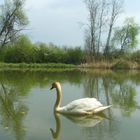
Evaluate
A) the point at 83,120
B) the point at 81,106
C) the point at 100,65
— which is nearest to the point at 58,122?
the point at 83,120

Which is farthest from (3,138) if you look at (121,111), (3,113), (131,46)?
(131,46)

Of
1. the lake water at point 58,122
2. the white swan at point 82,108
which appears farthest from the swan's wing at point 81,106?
the lake water at point 58,122

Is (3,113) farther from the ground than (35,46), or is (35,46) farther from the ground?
(35,46)

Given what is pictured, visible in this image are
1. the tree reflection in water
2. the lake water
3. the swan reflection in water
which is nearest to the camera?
the lake water

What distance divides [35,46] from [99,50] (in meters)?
8.61

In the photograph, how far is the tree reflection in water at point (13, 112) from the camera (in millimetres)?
7719

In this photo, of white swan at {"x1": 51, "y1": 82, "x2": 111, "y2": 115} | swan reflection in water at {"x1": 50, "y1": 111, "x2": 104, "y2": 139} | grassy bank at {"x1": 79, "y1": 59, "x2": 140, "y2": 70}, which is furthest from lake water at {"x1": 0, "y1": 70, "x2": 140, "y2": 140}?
grassy bank at {"x1": 79, "y1": 59, "x2": 140, "y2": 70}

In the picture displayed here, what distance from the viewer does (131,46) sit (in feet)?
195

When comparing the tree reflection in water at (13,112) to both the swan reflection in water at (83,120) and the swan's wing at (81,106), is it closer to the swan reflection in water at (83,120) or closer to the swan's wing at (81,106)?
the swan reflection in water at (83,120)

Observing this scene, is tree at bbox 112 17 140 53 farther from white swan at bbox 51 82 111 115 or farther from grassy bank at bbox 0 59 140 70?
white swan at bbox 51 82 111 115

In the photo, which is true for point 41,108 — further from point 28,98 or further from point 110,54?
point 110,54

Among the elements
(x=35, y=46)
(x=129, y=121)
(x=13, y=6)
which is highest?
(x=13, y=6)

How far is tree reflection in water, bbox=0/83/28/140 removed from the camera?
25.3 feet

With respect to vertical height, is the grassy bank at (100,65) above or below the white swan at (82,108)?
above
